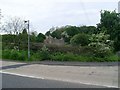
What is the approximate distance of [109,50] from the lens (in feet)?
112

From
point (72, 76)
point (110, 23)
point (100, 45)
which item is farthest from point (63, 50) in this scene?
point (110, 23)

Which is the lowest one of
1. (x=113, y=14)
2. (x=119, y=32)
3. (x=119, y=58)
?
(x=119, y=58)

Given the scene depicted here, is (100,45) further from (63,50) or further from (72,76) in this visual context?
(72,76)

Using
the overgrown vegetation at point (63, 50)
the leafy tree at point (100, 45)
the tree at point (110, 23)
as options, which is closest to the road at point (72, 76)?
the overgrown vegetation at point (63, 50)

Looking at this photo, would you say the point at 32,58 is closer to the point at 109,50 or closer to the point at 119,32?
the point at 109,50

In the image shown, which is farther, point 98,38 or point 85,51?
point 98,38

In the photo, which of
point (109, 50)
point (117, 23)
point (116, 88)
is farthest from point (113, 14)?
point (116, 88)

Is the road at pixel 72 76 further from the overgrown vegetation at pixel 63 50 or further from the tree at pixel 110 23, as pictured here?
the tree at pixel 110 23

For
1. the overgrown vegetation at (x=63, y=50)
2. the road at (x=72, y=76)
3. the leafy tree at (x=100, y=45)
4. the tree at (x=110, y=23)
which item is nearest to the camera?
the road at (x=72, y=76)

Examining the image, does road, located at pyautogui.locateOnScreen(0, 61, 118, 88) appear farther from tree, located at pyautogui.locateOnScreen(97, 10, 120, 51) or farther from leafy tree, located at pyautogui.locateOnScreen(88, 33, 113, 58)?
tree, located at pyautogui.locateOnScreen(97, 10, 120, 51)

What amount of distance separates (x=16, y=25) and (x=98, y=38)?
51.2 ft

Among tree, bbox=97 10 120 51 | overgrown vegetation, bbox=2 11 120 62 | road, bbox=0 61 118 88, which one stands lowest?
road, bbox=0 61 118 88

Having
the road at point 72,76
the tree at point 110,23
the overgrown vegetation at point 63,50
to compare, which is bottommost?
the road at point 72,76

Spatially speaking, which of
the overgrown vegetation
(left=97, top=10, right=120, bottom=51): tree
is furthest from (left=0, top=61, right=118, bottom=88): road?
(left=97, top=10, right=120, bottom=51): tree
